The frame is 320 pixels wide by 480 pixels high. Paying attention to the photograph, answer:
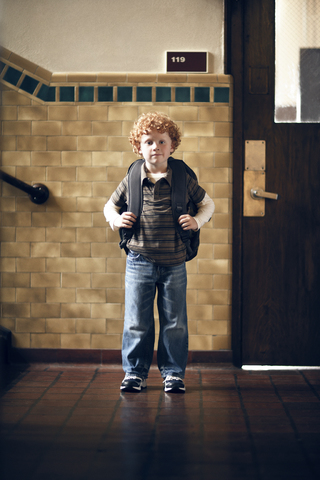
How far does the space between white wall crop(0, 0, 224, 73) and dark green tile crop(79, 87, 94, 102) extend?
0.40 feet

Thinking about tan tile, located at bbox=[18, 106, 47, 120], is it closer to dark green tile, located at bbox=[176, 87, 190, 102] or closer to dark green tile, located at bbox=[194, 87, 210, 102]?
dark green tile, located at bbox=[176, 87, 190, 102]

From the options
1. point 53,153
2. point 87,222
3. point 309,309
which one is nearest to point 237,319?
point 309,309

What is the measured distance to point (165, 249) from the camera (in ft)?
7.82

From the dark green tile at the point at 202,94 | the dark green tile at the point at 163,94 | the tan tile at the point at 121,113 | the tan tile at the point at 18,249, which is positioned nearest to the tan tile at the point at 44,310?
the tan tile at the point at 18,249

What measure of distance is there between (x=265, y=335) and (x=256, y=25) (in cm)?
192

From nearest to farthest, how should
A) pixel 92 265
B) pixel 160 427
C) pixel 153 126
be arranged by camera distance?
pixel 160 427 → pixel 153 126 → pixel 92 265

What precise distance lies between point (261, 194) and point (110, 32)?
1.37 metres

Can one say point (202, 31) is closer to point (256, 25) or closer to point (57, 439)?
point (256, 25)

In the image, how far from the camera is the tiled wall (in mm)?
2895

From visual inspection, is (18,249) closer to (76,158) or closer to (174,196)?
(76,158)

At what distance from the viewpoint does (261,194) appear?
9.37ft

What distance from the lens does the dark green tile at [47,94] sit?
2.91 metres

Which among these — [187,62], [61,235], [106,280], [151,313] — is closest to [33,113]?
[61,235]

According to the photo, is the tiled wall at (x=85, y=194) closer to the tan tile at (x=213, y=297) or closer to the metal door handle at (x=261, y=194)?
the tan tile at (x=213, y=297)
